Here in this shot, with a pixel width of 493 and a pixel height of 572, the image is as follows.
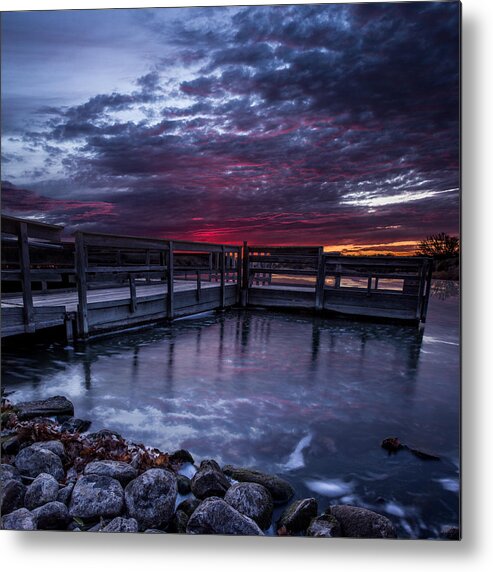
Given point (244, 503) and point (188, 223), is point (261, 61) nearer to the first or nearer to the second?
point (188, 223)

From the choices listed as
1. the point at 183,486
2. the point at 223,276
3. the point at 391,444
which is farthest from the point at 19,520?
the point at 223,276

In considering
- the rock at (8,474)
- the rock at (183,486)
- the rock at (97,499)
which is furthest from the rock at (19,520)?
the rock at (183,486)

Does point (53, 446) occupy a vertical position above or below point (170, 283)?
below

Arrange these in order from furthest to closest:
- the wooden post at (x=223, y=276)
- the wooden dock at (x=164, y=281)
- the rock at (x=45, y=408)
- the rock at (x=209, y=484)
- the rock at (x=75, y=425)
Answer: the wooden post at (x=223, y=276)
the wooden dock at (x=164, y=281)
the rock at (x=45, y=408)
the rock at (x=75, y=425)
the rock at (x=209, y=484)

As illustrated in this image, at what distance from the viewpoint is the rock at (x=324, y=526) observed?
202 centimetres

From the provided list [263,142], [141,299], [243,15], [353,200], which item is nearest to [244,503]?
[353,200]

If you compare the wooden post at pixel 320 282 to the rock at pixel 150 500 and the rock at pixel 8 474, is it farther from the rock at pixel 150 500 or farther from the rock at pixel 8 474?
the rock at pixel 8 474

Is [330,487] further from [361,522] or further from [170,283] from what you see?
[170,283]

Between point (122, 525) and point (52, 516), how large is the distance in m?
0.42

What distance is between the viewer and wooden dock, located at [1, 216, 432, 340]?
14.2ft

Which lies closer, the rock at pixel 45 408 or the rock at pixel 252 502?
the rock at pixel 252 502

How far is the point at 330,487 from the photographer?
2.27 meters

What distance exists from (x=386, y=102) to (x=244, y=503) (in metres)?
3.30

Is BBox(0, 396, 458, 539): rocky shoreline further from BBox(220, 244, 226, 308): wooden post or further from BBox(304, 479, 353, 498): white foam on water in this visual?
BBox(220, 244, 226, 308): wooden post
